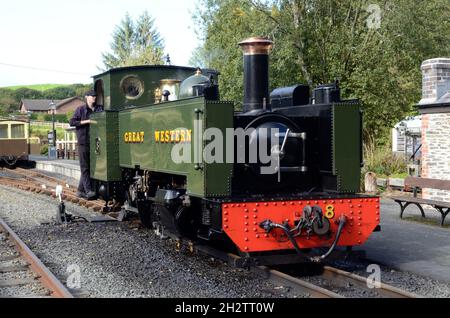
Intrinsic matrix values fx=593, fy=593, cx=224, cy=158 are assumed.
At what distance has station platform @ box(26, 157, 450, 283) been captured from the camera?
23.9 ft

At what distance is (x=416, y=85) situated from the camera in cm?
2031

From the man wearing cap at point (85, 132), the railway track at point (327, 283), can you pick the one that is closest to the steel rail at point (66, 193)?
the man wearing cap at point (85, 132)

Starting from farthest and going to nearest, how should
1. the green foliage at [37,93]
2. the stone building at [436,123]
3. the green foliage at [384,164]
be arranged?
the green foliage at [37,93] → the green foliage at [384,164] → the stone building at [436,123]

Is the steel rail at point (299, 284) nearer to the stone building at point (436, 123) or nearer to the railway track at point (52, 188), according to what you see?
the railway track at point (52, 188)

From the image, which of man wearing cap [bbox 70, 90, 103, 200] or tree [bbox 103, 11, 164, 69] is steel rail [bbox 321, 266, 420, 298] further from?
tree [bbox 103, 11, 164, 69]

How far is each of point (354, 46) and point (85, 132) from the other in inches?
474

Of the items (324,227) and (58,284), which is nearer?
(58,284)

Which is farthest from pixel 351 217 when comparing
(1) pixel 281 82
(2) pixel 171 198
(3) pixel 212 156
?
(1) pixel 281 82

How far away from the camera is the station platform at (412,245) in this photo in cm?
728

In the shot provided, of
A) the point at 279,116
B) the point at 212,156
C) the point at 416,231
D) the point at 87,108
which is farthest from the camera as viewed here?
the point at 87,108

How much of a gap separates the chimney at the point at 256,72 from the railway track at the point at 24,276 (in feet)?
10.2

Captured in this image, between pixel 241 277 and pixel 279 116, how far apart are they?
6.31 ft
